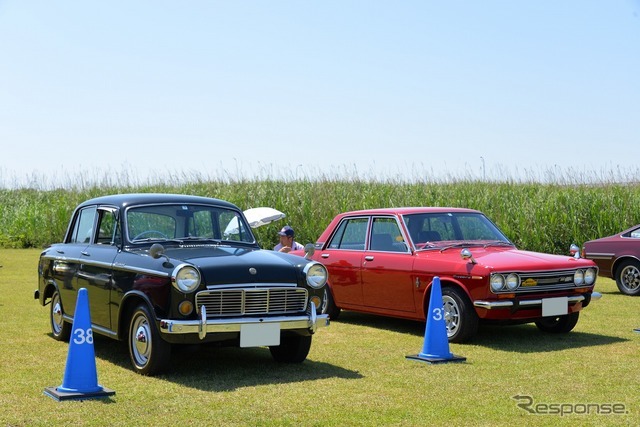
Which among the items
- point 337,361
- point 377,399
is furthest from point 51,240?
point 377,399

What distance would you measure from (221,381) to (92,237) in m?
2.87

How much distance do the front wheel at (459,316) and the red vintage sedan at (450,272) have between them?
0.4 inches

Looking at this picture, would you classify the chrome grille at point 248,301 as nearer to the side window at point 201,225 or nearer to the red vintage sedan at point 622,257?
the side window at point 201,225

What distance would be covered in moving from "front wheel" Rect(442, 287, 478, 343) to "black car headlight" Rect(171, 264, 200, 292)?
11.2 feet

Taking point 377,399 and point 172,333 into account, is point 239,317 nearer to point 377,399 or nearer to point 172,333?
point 172,333

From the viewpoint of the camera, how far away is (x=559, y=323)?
10.5 m

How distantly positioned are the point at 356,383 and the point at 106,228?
11.5 ft

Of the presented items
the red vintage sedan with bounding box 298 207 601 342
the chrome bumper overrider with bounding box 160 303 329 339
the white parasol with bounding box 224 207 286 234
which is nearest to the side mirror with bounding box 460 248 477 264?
the red vintage sedan with bounding box 298 207 601 342

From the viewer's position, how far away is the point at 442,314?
8.59 meters

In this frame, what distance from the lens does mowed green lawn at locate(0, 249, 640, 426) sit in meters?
6.14

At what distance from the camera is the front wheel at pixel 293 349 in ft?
27.4

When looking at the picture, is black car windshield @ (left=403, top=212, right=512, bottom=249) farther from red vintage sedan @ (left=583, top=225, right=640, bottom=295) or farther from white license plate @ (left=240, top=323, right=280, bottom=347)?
red vintage sedan @ (left=583, top=225, right=640, bottom=295)

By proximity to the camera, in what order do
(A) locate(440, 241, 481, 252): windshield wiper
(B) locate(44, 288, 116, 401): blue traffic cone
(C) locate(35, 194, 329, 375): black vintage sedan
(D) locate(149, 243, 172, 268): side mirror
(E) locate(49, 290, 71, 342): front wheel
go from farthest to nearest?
(A) locate(440, 241, 481, 252): windshield wiper
(E) locate(49, 290, 71, 342): front wheel
(D) locate(149, 243, 172, 268): side mirror
(C) locate(35, 194, 329, 375): black vintage sedan
(B) locate(44, 288, 116, 401): blue traffic cone

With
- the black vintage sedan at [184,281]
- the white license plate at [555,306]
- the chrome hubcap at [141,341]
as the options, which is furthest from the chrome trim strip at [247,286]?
the white license plate at [555,306]
